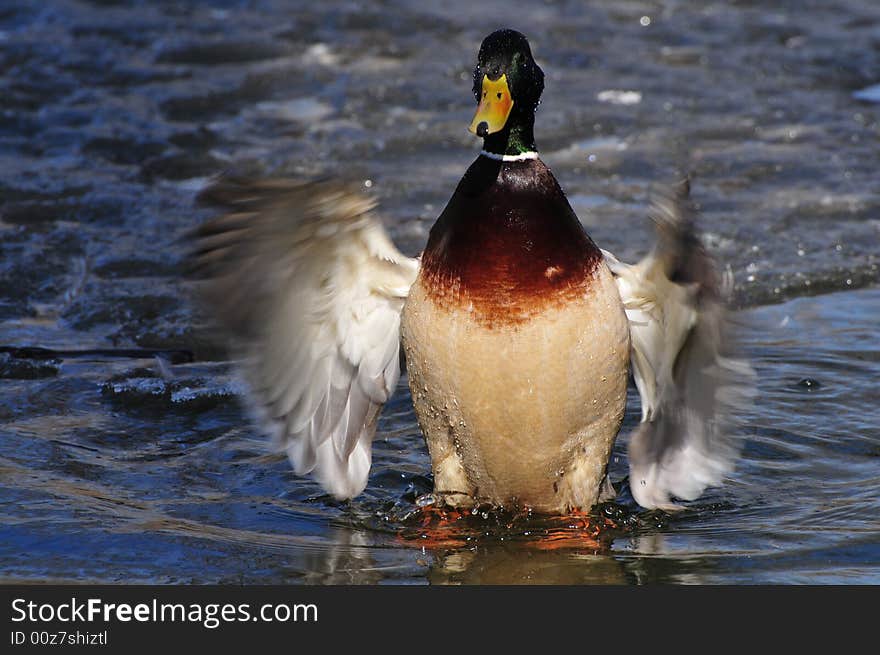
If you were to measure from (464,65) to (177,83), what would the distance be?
1700 millimetres

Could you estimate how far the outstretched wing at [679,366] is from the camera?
3637 millimetres

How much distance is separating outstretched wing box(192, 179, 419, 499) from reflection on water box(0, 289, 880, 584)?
237mm

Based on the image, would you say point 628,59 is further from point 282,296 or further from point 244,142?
point 282,296

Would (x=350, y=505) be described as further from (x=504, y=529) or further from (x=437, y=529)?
(x=504, y=529)

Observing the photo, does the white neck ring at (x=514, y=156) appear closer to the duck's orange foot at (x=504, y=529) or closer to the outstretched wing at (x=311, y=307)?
the outstretched wing at (x=311, y=307)

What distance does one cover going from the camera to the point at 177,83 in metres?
8.62

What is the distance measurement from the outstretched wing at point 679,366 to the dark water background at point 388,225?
0.38ft

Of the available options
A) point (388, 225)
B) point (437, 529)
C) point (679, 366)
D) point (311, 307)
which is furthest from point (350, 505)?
point (388, 225)

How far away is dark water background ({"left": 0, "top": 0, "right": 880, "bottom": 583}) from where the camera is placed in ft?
12.8

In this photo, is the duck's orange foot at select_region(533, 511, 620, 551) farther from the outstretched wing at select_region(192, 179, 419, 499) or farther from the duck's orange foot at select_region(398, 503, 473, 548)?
the outstretched wing at select_region(192, 179, 419, 499)

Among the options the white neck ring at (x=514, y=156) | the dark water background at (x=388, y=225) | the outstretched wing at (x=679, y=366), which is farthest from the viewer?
the dark water background at (x=388, y=225)

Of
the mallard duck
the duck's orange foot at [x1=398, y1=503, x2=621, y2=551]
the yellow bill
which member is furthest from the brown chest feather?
the duck's orange foot at [x1=398, y1=503, x2=621, y2=551]

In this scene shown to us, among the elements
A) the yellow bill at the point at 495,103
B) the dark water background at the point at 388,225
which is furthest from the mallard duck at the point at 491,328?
the dark water background at the point at 388,225

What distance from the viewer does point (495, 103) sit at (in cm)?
370
